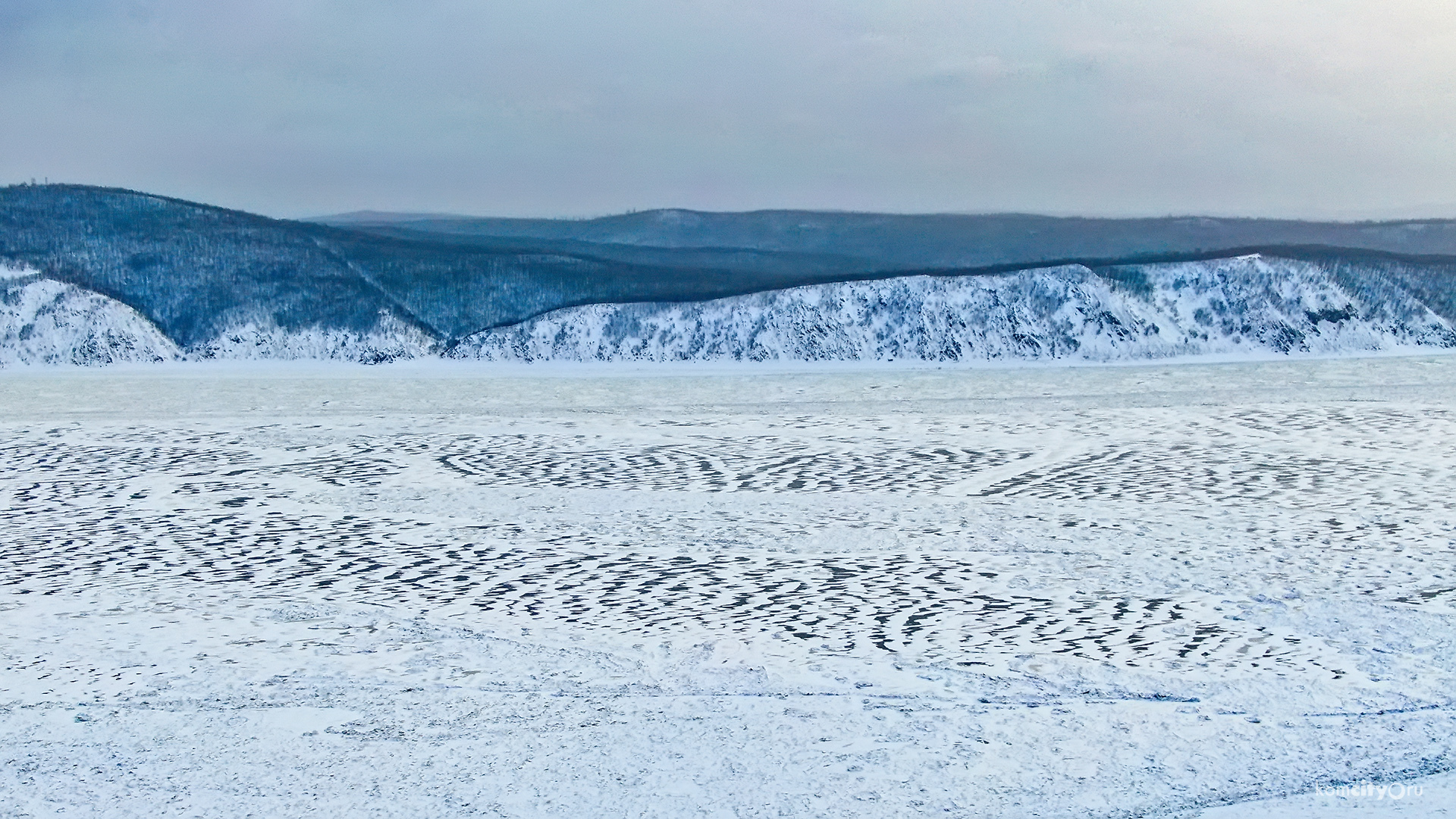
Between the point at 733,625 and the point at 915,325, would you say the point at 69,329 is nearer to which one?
the point at 915,325

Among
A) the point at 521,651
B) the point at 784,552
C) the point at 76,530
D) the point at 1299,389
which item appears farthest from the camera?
the point at 1299,389

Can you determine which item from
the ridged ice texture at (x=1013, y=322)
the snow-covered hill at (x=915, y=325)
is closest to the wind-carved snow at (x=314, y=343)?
the snow-covered hill at (x=915, y=325)

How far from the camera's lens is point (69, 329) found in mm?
48094

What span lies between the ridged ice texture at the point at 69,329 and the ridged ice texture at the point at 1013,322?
1110cm

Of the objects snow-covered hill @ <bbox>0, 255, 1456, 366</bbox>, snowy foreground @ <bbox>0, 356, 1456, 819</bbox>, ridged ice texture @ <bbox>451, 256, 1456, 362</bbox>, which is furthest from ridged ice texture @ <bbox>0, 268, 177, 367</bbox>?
snowy foreground @ <bbox>0, 356, 1456, 819</bbox>

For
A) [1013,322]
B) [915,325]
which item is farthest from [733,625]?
[1013,322]

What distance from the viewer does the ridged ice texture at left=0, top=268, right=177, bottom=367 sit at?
46156 millimetres

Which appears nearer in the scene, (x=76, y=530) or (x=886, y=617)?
(x=886, y=617)

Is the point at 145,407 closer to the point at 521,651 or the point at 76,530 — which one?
the point at 76,530

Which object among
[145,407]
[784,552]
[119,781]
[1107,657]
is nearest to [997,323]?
[145,407]

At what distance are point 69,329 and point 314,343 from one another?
331 inches

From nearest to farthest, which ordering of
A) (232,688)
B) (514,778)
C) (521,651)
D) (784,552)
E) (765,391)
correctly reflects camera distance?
(514,778) < (232,688) < (521,651) < (784,552) < (765,391)

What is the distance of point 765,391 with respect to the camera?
29.5 meters

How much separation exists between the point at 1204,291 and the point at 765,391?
89.8 feet
